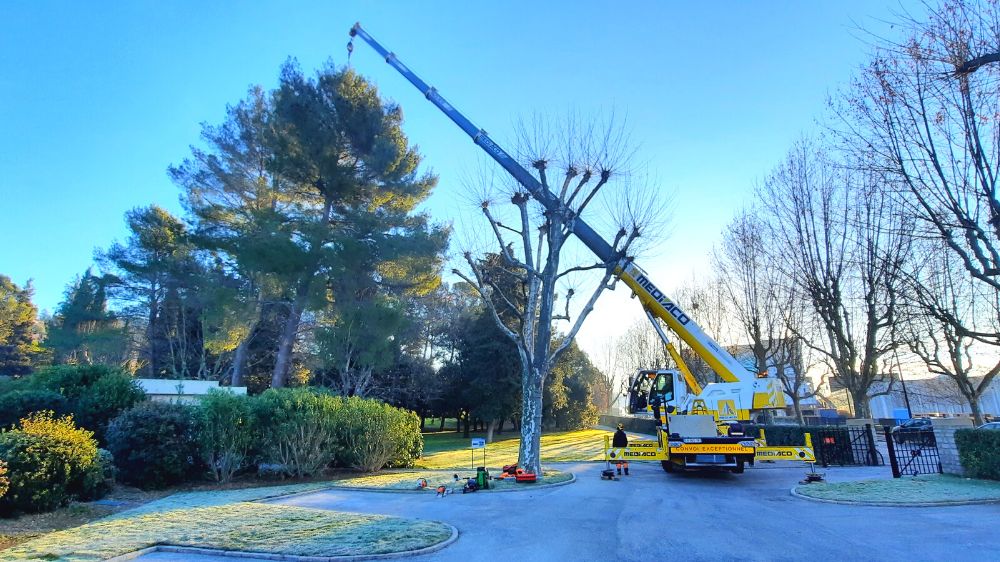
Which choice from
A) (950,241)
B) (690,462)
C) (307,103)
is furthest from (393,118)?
(950,241)

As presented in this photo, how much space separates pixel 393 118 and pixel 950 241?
22.0 metres

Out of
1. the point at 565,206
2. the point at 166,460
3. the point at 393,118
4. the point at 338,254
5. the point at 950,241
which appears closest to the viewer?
the point at 950,241

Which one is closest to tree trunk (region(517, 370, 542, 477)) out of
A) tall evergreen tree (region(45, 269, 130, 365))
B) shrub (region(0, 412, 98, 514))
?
shrub (region(0, 412, 98, 514))

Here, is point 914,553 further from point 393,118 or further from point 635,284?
point 393,118

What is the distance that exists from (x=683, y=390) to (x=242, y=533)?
11.8m

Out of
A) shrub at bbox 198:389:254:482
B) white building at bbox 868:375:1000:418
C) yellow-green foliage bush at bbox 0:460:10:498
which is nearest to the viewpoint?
yellow-green foliage bush at bbox 0:460:10:498

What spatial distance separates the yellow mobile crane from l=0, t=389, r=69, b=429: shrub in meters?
13.9

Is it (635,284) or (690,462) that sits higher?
(635,284)

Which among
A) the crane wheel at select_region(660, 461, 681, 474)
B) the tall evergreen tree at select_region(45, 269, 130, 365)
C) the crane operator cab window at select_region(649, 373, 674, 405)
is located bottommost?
the crane wheel at select_region(660, 461, 681, 474)

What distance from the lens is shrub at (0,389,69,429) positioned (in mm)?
13875

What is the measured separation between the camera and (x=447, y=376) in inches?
1515

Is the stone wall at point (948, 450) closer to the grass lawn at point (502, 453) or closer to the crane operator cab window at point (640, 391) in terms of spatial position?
the crane operator cab window at point (640, 391)

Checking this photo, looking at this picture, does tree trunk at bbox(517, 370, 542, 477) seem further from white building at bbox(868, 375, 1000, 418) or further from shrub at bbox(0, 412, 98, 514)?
white building at bbox(868, 375, 1000, 418)

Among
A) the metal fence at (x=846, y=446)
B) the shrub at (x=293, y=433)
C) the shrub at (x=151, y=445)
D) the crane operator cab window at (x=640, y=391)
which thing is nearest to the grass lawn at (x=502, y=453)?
the crane operator cab window at (x=640, y=391)
